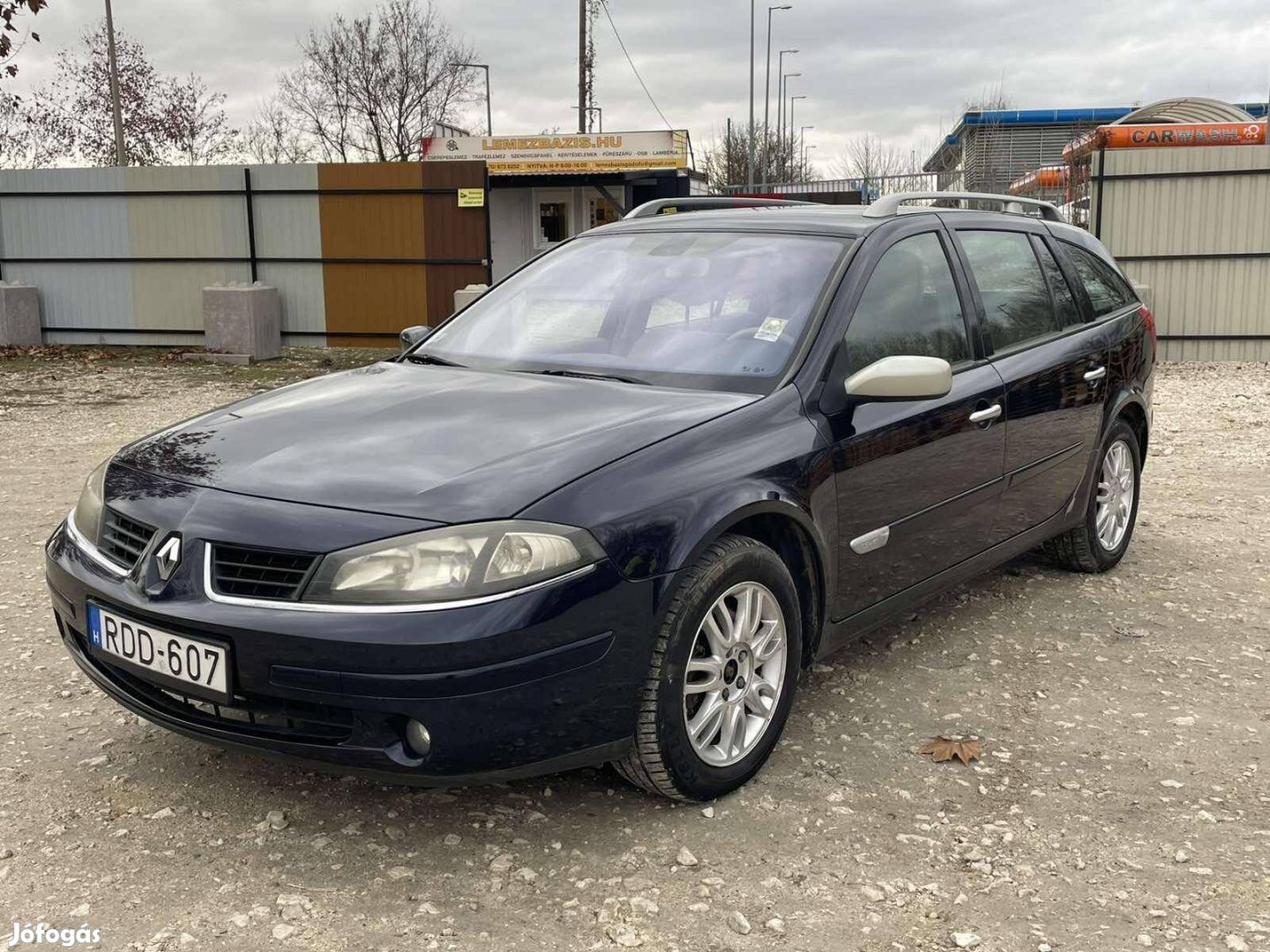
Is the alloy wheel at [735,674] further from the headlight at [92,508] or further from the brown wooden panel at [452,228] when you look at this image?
the brown wooden panel at [452,228]

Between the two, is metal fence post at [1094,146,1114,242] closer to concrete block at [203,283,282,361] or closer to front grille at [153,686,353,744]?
concrete block at [203,283,282,361]

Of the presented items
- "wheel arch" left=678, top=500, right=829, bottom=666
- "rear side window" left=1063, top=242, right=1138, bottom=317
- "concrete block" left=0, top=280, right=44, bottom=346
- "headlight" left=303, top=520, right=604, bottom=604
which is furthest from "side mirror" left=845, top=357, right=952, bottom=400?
"concrete block" left=0, top=280, right=44, bottom=346

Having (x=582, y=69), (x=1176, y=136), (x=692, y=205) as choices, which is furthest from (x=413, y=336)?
(x=582, y=69)

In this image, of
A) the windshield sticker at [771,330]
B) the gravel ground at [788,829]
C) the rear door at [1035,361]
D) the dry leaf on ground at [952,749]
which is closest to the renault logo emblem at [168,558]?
the gravel ground at [788,829]

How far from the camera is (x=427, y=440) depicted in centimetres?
315

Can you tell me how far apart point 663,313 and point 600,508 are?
127 centimetres

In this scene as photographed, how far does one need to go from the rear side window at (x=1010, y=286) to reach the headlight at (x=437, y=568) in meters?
2.40

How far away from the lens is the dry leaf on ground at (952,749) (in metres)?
3.57

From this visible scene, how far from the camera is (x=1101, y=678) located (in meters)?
4.23

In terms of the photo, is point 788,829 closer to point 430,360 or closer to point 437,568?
point 437,568

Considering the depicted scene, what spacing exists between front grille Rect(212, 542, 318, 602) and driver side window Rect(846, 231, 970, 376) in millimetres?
1783

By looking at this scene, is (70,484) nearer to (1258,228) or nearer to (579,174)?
(1258,228)

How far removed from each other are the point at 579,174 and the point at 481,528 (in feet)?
90.6

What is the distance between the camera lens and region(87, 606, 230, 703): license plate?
2.76 m
